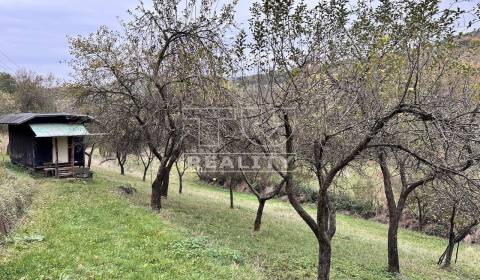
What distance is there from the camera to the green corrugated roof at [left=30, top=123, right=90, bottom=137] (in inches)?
935

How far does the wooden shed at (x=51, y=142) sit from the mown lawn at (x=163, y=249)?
3.50 m

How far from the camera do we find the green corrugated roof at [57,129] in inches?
935

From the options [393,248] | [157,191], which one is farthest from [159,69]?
[393,248]

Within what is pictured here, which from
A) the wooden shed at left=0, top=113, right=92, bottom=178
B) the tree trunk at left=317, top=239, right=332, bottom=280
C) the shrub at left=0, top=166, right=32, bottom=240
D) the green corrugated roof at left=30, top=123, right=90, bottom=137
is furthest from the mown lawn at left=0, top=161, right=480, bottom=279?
the green corrugated roof at left=30, top=123, right=90, bottom=137

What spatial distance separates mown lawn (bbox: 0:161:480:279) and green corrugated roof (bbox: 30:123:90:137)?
3.82 m

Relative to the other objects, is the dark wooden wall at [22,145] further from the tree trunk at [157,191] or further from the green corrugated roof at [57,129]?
the tree trunk at [157,191]

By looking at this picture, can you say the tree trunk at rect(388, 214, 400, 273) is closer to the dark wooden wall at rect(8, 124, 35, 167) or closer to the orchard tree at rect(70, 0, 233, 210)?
the orchard tree at rect(70, 0, 233, 210)

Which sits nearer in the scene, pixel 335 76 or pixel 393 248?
pixel 335 76

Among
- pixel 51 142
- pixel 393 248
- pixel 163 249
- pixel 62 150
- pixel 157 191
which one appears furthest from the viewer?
pixel 62 150

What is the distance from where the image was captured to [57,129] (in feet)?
80.8

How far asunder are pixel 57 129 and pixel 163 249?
18.3 meters

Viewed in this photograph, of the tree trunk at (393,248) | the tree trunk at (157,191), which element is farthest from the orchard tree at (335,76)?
the tree trunk at (157,191)

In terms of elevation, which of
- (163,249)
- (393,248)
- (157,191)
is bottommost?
(393,248)

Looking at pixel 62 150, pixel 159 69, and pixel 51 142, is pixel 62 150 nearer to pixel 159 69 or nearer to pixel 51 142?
pixel 51 142
